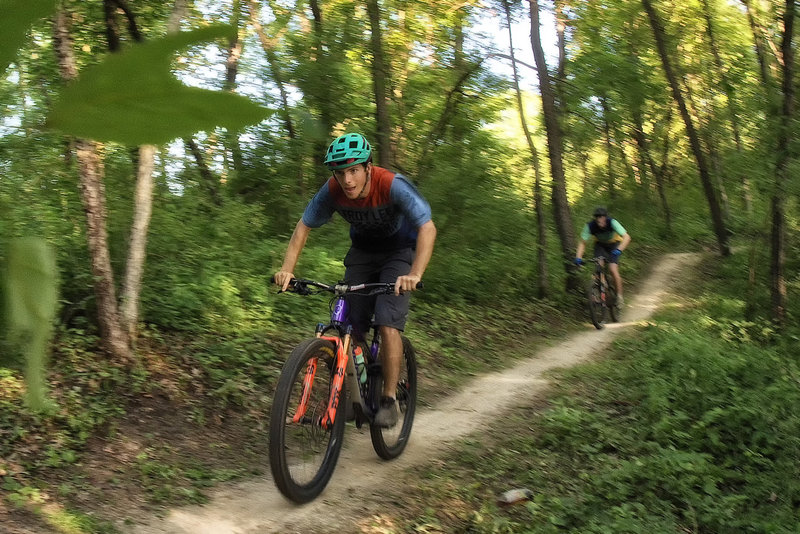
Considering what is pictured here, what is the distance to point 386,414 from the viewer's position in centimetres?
474

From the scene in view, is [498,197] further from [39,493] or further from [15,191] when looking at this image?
[15,191]

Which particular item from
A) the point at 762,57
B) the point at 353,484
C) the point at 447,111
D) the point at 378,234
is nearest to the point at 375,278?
the point at 378,234

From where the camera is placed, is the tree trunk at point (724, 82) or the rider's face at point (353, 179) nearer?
the rider's face at point (353, 179)

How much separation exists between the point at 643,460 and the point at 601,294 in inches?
313

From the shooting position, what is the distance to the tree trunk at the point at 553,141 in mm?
13492

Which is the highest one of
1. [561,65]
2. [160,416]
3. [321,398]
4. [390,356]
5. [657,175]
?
[561,65]

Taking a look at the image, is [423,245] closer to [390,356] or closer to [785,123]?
[390,356]

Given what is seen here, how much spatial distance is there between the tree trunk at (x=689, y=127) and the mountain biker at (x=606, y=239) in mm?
6049

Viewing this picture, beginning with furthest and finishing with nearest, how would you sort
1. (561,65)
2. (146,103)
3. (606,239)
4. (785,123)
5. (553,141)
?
(561,65)
(553,141)
(606,239)
(785,123)
(146,103)

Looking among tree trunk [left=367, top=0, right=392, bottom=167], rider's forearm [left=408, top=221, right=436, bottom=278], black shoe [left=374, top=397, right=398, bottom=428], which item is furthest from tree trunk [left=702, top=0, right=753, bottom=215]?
black shoe [left=374, top=397, right=398, bottom=428]

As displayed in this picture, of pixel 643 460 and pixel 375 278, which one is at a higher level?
pixel 375 278

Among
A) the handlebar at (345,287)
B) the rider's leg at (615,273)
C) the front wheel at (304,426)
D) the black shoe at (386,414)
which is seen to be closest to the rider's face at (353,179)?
the handlebar at (345,287)

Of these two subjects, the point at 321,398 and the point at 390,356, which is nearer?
the point at 321,398

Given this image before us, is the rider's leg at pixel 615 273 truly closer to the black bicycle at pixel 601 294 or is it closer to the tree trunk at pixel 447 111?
the black bicycle at pixel 601 294
